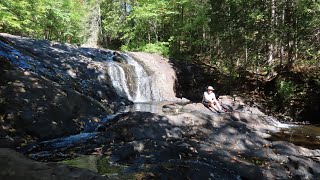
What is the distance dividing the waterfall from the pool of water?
8.05 meters

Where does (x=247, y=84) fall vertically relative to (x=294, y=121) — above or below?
above

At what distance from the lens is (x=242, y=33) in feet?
52.4

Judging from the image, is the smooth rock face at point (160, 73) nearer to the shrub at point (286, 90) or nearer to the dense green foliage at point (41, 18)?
the shrub at point (286, 90)

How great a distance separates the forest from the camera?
14.5m

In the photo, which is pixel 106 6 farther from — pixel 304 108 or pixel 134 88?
pixel 304 108

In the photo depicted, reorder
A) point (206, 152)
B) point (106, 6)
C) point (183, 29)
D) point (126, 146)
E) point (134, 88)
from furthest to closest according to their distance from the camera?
point (106, 6)
point (183, 29)
point (134, 88)
point (206, 152)
point (126, 146)

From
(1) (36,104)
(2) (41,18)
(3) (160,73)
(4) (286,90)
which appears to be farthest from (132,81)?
(2) (41,18)

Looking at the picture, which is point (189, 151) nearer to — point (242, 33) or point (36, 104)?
point (36, 104)

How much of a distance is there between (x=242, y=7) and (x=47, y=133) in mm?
11418

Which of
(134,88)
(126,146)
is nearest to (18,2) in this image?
(134,88)

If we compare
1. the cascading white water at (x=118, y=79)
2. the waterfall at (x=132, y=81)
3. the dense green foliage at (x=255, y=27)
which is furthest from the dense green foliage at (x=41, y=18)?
the cascading white water at (x=118, y=79)

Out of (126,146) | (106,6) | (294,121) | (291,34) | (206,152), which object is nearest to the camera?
(126,146)

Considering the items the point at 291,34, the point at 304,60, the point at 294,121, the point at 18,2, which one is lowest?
Result: the point at 294,121

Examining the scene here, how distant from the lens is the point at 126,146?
5738 millimetres
